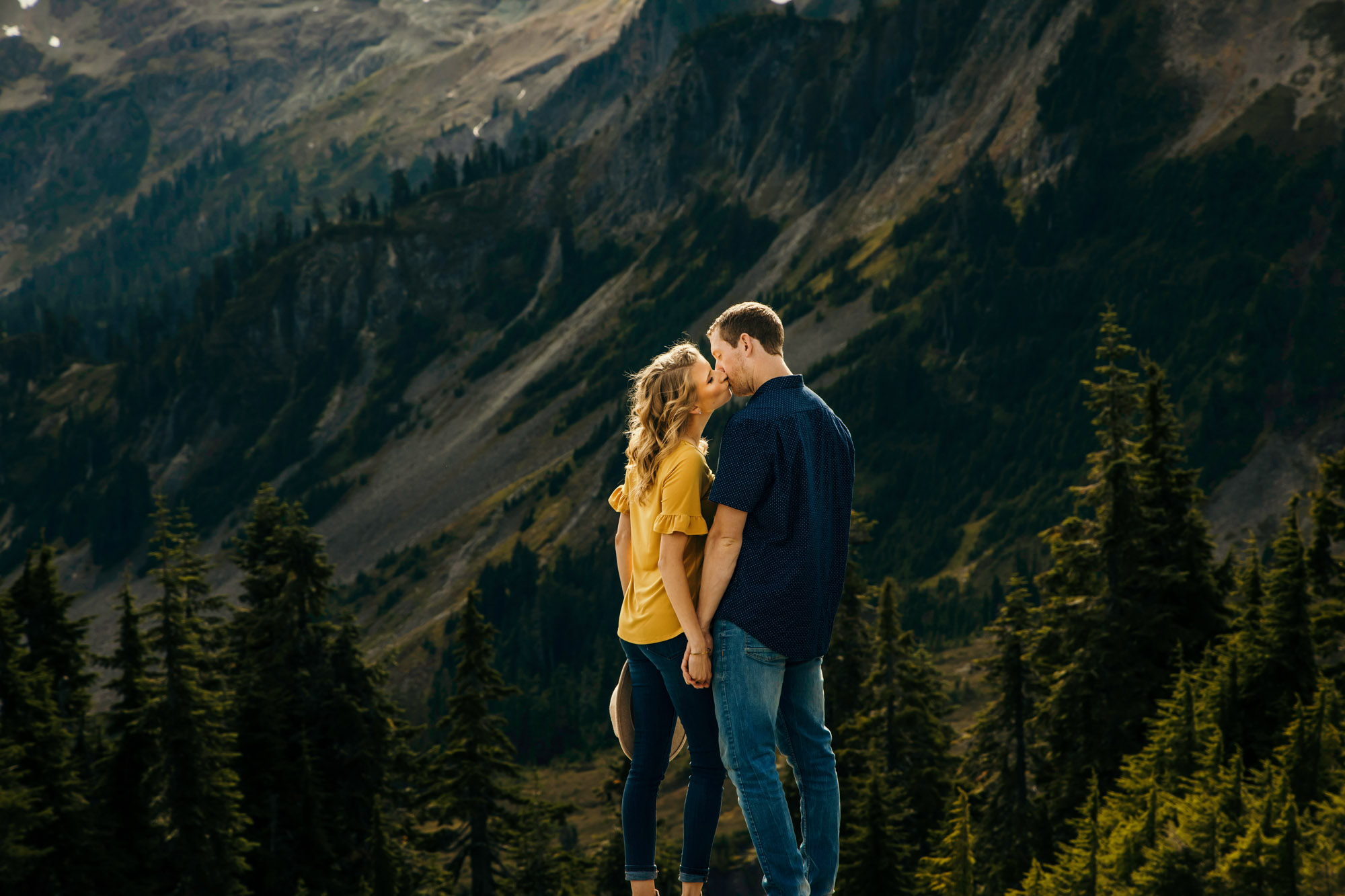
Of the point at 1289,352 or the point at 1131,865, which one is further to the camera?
the point at 1289,352

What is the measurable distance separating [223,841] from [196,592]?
27.2 ft

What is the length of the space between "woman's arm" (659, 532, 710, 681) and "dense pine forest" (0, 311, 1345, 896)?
56.3 feet

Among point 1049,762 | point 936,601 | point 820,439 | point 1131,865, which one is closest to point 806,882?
point 820,439

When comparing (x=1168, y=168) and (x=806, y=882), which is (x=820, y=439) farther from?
(x=1168, y=168)

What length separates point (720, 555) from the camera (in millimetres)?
10312

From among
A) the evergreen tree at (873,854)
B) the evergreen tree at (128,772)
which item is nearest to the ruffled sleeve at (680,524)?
the evergreen tree at (873,854)

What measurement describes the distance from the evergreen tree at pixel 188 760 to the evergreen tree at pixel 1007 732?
24.0m

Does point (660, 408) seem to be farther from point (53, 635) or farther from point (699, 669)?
point (53, 635)

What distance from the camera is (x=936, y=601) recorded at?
166625 millimetres

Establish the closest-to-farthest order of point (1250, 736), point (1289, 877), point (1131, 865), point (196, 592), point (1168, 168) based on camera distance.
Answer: point (1289, 877) < point (1131, 865) < point (1250, 736) < point (196, 592) < point (1168, 168)

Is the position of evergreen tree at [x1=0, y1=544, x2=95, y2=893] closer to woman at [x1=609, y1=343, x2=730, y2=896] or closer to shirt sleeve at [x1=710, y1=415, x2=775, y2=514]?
woman at [x1=609, y1=343, x2=730, y2=896]

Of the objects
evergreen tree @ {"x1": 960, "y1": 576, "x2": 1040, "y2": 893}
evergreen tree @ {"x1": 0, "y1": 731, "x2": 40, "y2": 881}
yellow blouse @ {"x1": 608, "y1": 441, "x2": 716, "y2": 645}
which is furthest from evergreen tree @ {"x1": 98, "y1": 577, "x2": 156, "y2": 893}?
yellow blouse @ {"x1": 608, "y1": 441, "x2": 716, "y2": 645}

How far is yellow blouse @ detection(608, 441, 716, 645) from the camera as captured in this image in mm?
Answer: 10469

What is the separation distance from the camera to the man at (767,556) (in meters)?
10.3
